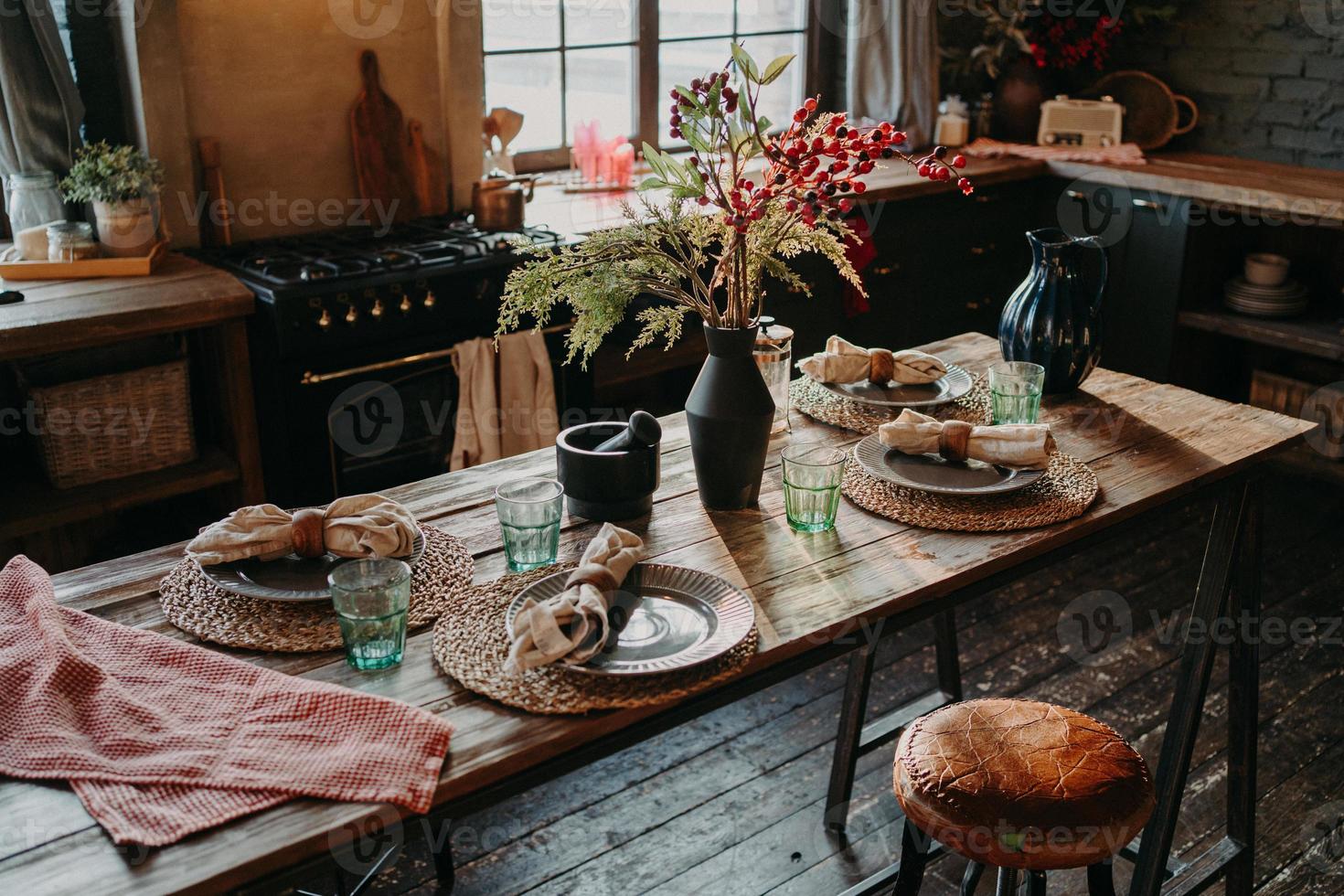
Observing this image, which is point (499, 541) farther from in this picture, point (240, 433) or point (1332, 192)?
point (1332, 192)

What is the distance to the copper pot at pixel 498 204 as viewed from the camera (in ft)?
10.8

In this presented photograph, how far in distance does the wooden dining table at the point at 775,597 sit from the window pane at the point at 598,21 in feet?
6.28

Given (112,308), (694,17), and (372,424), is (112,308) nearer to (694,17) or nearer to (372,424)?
(372,424)

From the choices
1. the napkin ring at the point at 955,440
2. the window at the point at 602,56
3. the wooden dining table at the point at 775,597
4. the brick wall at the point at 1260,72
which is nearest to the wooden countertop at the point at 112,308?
→ the wooden dining table at the point at 775,597

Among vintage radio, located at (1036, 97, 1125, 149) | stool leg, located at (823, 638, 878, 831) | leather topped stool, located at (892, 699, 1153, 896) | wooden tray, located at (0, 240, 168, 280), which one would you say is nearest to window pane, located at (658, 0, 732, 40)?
vintage radio, located at (1036, 97, 1125, 149)

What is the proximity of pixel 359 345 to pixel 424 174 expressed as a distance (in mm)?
738

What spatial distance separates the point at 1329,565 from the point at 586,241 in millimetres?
2709

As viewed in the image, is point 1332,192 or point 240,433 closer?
point 240,433

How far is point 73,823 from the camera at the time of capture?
3.64 ft

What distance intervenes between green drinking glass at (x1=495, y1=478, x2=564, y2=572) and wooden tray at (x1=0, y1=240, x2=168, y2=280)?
1624mm

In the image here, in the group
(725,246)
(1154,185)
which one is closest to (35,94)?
(725,246)

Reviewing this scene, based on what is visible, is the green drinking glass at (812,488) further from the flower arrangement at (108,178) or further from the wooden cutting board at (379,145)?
the wooden cutting board at (379,145)

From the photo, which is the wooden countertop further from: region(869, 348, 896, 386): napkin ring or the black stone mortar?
region(869, 348, 896, 386): napkin ring

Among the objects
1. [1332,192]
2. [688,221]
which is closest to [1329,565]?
[1332,192]
